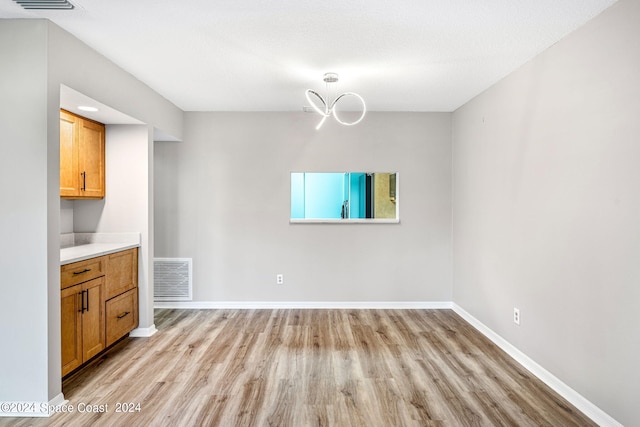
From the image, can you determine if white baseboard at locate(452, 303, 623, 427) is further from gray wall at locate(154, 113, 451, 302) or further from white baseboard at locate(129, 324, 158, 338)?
white baseboard at locate(129, 324, 158, 338)

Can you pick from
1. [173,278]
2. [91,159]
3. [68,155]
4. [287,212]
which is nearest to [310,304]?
[287,212]

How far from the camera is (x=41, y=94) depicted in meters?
2.24

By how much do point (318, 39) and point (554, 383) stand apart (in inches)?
117

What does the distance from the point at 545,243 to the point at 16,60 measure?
380cm

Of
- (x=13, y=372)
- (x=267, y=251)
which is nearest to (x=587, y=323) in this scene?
(x=267, y=251)

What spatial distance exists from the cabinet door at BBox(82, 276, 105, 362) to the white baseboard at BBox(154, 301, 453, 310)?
5.09ft

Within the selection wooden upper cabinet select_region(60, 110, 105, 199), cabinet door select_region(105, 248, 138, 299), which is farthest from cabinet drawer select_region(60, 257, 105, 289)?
wooden upper cabinet select_region(60, 110, 105, 199)

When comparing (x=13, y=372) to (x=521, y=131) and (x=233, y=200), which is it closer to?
(x=233, y=200)

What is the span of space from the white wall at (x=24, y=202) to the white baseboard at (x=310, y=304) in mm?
2342

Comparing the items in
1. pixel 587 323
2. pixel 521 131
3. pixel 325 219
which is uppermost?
pixel 521 131

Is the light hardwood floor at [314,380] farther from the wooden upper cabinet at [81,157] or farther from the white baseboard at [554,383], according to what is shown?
the wooden upper cabinet at [81,157]

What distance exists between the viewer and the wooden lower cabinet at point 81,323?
→ 2.59m

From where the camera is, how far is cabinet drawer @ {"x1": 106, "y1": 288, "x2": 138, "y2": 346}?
315 cm

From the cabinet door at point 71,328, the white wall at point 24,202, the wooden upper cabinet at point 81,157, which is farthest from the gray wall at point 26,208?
the wooden upper cabinet at point 81,157
